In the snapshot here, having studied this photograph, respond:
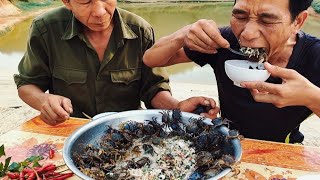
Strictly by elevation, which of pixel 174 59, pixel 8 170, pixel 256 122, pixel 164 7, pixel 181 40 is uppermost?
pixel 181 40

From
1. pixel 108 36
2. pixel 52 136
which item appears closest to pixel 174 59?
pixel 108 36

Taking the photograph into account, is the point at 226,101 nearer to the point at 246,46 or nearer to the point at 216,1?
the point at 246,46

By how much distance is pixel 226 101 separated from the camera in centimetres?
292

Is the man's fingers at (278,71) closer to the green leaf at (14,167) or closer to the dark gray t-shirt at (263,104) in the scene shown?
the dark gray t-shirt at (263,104)

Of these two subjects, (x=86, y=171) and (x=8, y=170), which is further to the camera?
(x=8, y=170)

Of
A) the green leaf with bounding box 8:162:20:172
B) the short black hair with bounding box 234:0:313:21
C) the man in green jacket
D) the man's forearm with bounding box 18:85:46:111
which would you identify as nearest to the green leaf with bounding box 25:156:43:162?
the green leaf with bounding box 8:162:20:172

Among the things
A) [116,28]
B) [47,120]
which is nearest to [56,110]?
[47,120]

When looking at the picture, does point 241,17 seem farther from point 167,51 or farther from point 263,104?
point 263,104

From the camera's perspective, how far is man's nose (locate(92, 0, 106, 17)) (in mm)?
2805

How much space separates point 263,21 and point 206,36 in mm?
350

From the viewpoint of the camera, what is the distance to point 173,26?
15523 mm

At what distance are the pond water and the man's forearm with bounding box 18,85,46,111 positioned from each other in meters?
6.58

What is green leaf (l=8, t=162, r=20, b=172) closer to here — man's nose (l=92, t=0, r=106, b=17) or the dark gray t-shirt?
man's nose (l=92, t=0, r=106, b=17)

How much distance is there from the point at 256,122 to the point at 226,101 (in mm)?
283
